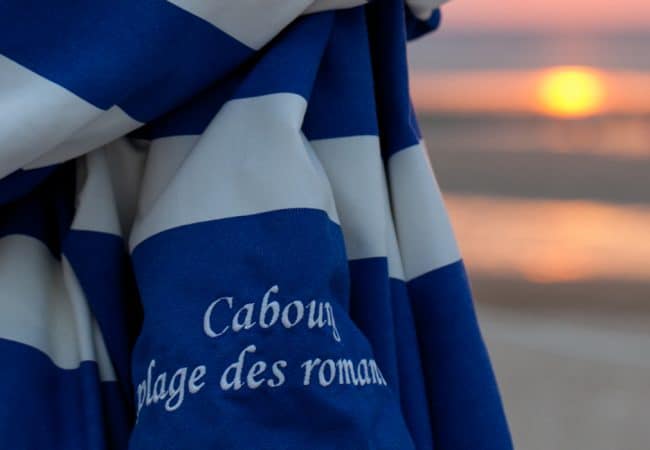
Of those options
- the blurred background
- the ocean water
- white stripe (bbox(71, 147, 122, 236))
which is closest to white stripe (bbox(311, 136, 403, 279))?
white stripe (bbox(71, 147, 122, 236))

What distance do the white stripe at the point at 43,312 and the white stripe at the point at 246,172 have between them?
56 mm

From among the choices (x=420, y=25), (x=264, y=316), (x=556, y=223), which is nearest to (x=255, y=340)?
(x=264, y=316)

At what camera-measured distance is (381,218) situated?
0.56 meters

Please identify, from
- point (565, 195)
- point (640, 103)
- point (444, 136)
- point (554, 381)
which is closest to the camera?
point (554, 381)

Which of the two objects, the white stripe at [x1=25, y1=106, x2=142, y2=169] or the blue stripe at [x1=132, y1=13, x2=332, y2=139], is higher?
the blue stripe at [x1=132, y1=13, x2=332, y2=139]

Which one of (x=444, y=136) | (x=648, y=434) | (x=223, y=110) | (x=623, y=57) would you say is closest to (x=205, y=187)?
(x=223, y=110)

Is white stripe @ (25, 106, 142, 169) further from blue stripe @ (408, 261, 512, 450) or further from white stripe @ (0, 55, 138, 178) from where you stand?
blue stripe @ (408, 261, 512, 450)

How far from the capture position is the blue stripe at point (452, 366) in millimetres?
587

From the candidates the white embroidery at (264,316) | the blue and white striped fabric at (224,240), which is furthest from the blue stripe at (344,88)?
the white embroidery at (264,316)

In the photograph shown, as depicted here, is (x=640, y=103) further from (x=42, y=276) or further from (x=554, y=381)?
(x=42, y=276)

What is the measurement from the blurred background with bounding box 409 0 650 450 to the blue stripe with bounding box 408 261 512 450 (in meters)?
1.59

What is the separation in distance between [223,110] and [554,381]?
6.69 ft

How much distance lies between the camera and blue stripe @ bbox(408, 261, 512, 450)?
587 mm

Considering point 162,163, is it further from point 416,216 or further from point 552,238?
point 552,238
